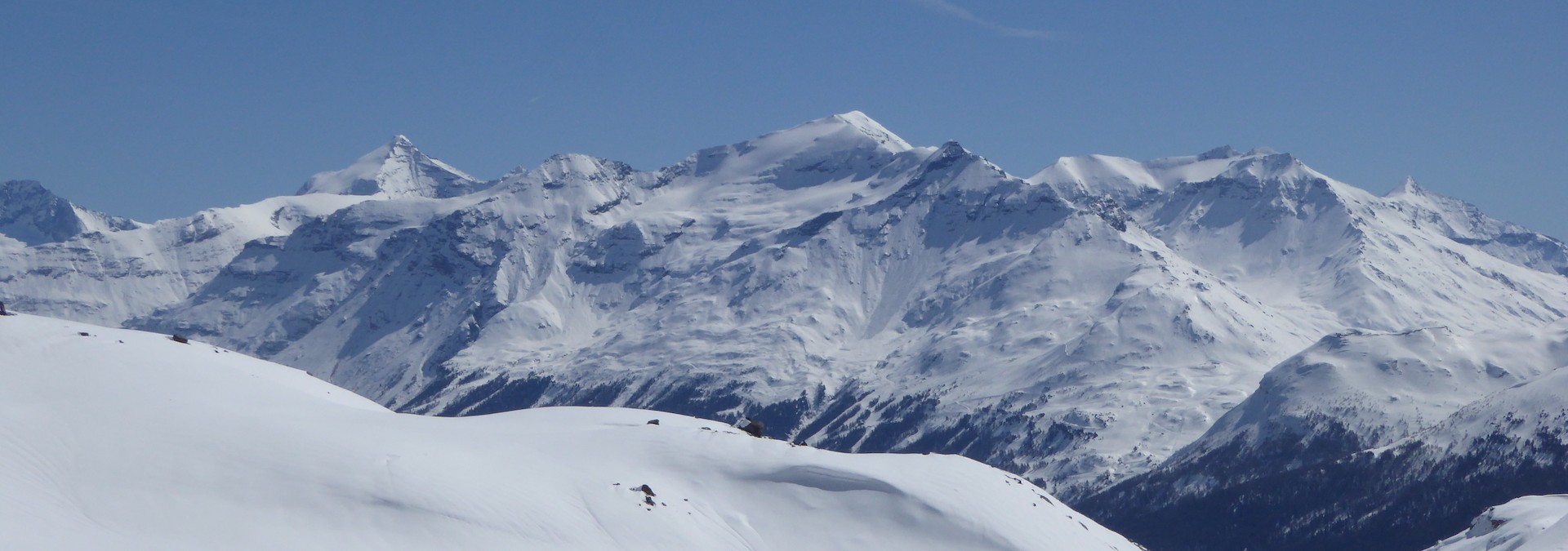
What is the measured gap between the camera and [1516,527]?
138000 mm

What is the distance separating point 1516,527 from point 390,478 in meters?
95.8

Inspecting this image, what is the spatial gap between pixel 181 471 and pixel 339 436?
11119mm

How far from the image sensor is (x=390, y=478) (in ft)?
293

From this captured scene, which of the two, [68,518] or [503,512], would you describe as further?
[503,512]

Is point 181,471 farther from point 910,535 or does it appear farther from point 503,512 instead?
point 910,535

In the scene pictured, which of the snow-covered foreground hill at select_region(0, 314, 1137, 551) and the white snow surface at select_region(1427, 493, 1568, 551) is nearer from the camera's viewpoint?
the snow-covered foreground hill at select_region(0, 314, 1137, 551)

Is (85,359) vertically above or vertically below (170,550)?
above

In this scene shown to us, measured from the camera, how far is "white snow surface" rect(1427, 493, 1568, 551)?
11571cm

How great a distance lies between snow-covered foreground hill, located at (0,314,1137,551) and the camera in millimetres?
82188

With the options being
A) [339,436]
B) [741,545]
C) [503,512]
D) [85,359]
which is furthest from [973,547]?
[85,359]

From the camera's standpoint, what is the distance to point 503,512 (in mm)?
89812

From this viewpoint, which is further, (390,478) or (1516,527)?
(1516,527)

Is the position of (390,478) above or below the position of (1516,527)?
below

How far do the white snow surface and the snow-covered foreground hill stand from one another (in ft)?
93.9
